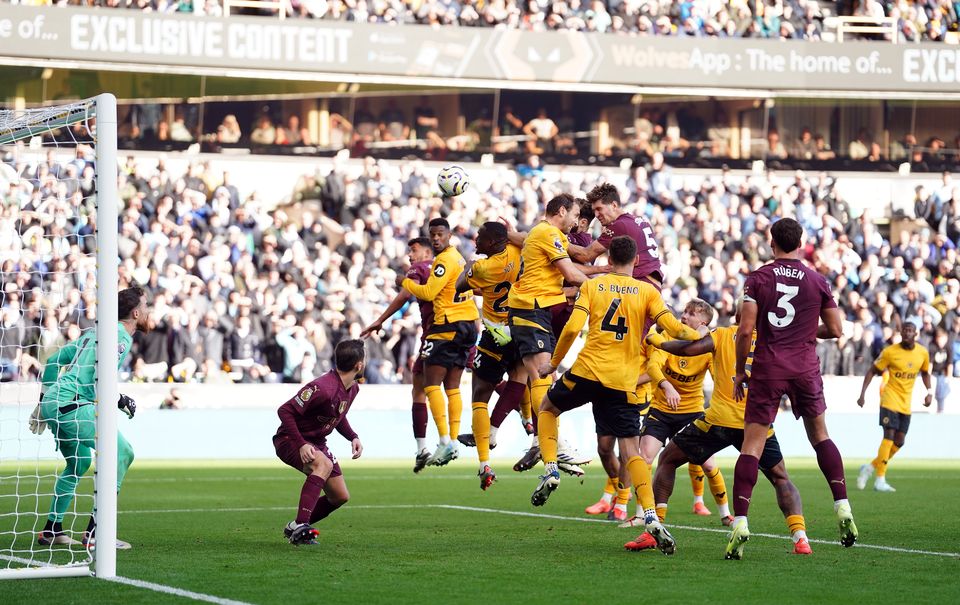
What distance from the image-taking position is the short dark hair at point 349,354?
10211mm

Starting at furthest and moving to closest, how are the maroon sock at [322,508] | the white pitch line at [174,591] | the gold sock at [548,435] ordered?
the maroon sock at [322,508], the gold sock at [548,435], the white pitch line at [174,591]

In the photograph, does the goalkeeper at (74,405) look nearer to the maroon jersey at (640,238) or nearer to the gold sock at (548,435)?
the gold sock at (548,435)

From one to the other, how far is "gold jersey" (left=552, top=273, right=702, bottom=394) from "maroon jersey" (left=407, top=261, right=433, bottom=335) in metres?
3.99

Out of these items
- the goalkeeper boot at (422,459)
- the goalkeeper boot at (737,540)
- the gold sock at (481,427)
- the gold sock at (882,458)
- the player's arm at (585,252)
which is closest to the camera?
the goalkeeper boot at (737,540)

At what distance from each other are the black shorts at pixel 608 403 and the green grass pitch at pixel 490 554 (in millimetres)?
928

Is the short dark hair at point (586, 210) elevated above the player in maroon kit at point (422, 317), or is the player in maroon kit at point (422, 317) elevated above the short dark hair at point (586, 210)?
the short dark hair at point (586, 210)

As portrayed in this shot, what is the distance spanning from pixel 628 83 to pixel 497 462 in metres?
15.0

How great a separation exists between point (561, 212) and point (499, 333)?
1578 millimetres

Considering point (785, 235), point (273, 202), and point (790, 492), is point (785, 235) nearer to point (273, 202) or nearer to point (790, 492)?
point (790, 492)

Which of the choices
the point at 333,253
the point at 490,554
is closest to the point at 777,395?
the point at 490,554

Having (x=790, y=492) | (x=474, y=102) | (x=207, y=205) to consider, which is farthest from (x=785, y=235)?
(x=474, y=102)

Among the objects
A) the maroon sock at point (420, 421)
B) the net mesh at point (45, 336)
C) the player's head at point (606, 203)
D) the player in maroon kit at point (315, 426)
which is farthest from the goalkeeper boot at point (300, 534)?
the maroon sock at point (420, 421)

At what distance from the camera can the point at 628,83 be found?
34.6m

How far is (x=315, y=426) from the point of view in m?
10.5
